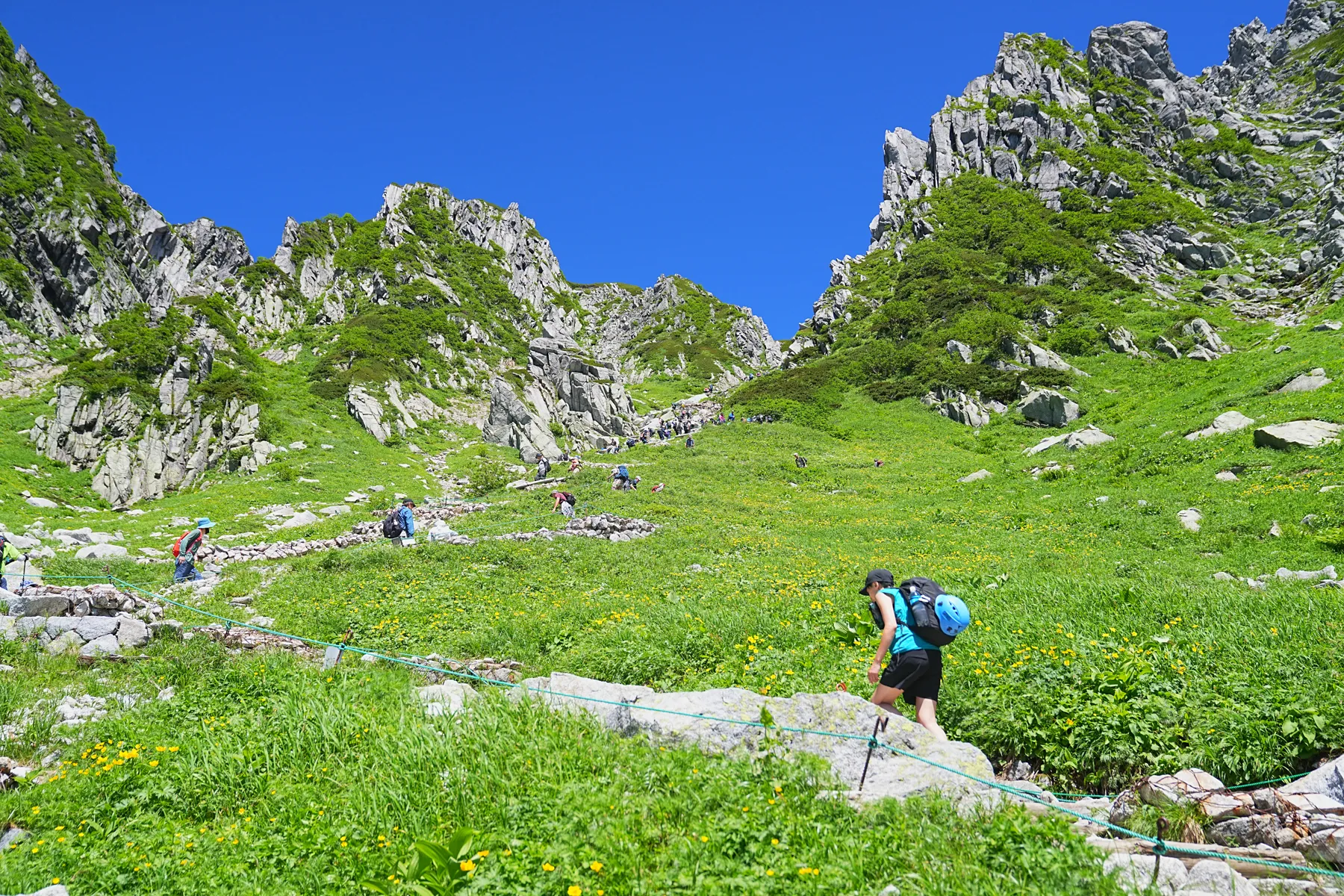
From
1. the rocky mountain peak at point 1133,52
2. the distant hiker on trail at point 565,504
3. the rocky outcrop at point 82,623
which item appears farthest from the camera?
the rocky mountain peak at point 1133,52

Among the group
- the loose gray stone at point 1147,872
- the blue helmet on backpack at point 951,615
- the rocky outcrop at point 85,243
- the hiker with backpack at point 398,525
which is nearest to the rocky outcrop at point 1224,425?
the blue helmet on backpack at point 951,615

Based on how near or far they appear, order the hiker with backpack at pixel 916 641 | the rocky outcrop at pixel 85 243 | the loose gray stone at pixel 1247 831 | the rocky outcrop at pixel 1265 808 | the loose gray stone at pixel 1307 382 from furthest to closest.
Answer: the rocky outcrop at pixel 85 243
the loose gray stone at pixel 1307 382
the hiker with backpack at pixel 916 641
the loose gray stone at pixel 1247 831
the rocky outcrop at pixel 1265 808

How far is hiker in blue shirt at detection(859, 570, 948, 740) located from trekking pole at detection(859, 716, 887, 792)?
0.71m

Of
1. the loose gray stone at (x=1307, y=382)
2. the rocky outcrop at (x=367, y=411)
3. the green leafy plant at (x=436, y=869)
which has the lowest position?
the green leafy plant at (x=436, y=869)

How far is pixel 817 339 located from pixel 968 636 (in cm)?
6981

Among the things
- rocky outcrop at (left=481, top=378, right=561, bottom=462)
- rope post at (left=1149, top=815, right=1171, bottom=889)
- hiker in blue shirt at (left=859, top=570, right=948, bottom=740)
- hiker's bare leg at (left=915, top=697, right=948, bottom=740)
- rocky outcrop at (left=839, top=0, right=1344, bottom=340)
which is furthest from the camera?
rocky outcrop at (left=839, top=0, right=1344, bottom=340)

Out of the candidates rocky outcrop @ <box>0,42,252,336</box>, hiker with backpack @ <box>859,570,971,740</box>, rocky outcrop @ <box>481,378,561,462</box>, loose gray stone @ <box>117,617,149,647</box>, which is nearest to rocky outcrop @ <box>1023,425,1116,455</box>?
hiker with backpack @ <box>859,570,971,740</box>

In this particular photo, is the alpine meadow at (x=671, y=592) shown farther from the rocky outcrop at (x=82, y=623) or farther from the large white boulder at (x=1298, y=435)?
the large white boulder at (x=1298, y=435)

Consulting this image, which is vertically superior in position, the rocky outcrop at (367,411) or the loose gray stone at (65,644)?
the rocky outcrop at (367,411)

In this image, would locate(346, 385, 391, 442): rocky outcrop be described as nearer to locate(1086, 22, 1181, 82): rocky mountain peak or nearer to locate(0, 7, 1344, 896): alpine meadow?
locate(0, 7, 1344, 896): alpine meadow

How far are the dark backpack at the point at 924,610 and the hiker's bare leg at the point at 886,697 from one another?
673 millimetres

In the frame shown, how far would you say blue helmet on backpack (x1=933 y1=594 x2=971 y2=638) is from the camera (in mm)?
6609

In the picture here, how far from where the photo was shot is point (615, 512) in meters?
26.5

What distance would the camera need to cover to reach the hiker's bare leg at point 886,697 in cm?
695
